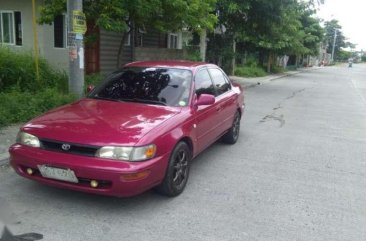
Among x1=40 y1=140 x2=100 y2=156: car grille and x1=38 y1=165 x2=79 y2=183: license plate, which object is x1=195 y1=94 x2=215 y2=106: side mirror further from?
x1=38 y1=165 x2=79 y2=183: license plate

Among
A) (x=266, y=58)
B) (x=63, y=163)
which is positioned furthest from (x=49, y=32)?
(x=266, y=58)

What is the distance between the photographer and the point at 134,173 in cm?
411

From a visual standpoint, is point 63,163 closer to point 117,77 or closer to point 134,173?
point 134,173

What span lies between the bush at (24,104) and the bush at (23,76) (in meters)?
0.95

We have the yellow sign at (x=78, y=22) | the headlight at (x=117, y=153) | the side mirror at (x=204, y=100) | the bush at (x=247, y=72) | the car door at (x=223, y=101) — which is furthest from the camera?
the bush at (x=247, y=72)

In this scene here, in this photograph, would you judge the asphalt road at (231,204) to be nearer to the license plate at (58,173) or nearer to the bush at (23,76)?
the license plate at (58,173)

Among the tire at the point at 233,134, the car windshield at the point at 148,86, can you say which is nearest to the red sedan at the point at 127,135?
the car windshield at the point at 148,86

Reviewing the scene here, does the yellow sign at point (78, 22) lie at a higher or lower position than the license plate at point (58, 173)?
higher

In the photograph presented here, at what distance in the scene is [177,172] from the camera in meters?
4.90

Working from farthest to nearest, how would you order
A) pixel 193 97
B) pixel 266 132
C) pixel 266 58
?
1. pixel 266 58
2. pixel 266 132
3. pixel 193 97

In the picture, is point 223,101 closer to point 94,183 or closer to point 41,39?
point 94,183

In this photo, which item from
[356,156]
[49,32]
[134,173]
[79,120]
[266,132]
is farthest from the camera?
[49,32]

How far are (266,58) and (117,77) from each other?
107 ft

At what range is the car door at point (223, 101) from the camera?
257 inches
